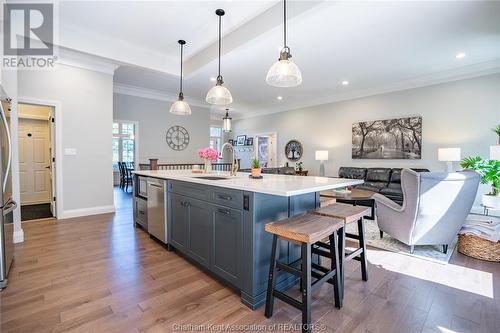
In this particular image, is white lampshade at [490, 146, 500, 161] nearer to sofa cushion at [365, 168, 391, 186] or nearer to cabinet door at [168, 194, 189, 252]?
sofa cushion at [365, 168, 391, 186]

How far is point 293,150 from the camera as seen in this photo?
781 cm

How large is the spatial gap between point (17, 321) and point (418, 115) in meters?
6.77

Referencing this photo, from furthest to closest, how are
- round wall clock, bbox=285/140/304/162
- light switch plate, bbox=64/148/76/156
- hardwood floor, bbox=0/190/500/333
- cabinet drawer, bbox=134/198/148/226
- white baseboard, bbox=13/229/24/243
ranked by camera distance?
round wall clock, bbox=285/140/304/162 < light switch plate, bbox=64/148/76/156 < cabinet drawer, bbox=134/198/148/226 < white baseboard, bbox=13/229/24/243 < hardwood floor, bbox=0/190/500/333

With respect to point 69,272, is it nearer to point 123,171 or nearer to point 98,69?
point 98,69

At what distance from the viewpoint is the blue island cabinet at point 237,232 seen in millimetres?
1738

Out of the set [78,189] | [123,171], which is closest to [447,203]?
[78,189]

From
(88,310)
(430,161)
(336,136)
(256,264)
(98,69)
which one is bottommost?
(88,310)

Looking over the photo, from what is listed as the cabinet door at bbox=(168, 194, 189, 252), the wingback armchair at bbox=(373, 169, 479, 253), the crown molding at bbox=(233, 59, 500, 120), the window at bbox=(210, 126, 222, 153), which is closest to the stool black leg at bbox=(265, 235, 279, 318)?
the cabinet door at bbox=(168, 194, 189, 252)

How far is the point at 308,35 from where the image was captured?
10.9 feet

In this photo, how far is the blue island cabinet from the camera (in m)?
1.74

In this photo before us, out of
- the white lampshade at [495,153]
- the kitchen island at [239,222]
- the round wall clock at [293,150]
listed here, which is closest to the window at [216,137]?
the round wall clock at [293,150]

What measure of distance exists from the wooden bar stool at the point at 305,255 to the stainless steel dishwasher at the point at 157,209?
5.45ft

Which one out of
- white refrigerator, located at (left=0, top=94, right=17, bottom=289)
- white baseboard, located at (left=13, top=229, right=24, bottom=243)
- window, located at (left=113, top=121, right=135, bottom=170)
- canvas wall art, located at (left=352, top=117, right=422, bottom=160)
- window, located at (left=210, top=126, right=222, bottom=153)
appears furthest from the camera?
window, located at (left=210, top=126, right=222, bottom=153)

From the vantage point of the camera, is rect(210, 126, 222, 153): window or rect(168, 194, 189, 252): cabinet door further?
rect(210, 126, 222, 153): window
